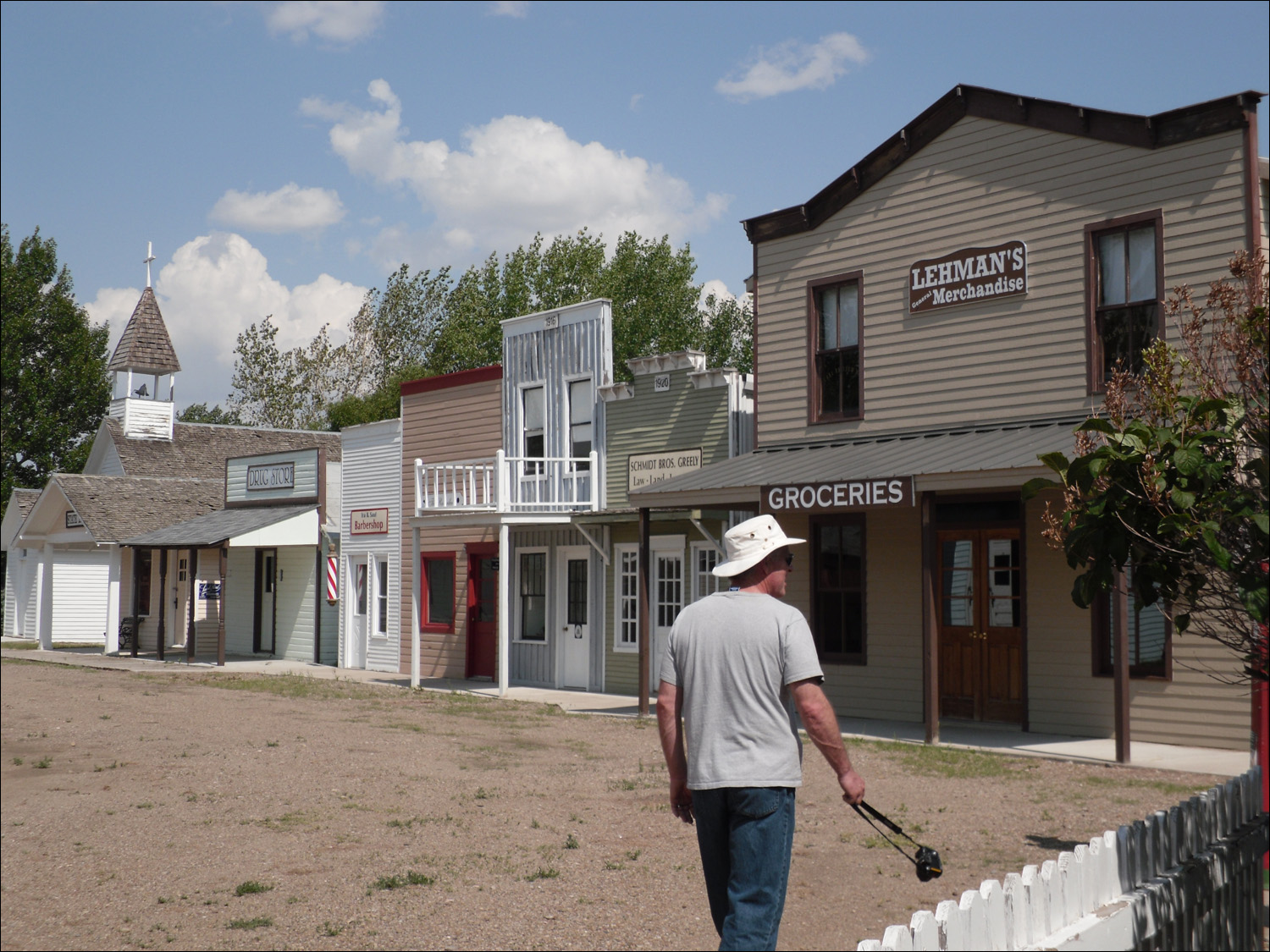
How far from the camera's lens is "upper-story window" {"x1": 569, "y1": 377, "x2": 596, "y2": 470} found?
21188 mm

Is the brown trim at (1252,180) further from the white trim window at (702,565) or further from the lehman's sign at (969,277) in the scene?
the white trim window at (702,565)

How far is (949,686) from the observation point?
15.6 meters

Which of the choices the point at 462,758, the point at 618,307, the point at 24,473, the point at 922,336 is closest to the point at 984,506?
the point at 922,336

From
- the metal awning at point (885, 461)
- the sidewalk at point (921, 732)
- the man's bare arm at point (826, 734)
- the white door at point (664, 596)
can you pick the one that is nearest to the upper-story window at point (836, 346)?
the metal awning at point (885, 461)

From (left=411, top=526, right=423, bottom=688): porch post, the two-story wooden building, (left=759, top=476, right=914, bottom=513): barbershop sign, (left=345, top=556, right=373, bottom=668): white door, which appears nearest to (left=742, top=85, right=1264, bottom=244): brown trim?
the two-story wooden building

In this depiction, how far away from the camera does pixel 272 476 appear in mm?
29844

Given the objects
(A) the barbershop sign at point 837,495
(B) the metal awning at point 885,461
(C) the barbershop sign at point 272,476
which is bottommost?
(A) the barbershop sign at point 837,495

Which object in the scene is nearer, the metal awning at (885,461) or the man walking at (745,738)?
the man walking at (745,738)

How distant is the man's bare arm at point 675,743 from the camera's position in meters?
4.70

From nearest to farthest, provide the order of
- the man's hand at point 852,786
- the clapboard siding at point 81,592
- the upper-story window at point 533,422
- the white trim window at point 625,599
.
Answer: the man's hand at point 852,786 → the white trim window at point 625,599 → the upper-story window at point 533,422 → the clapboard siding at point 81,592

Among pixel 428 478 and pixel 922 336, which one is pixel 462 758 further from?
pixel 428 478

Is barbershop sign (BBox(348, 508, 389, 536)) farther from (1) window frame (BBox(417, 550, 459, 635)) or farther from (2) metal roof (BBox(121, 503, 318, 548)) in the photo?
(2) metal roof (BBox(121, 503, 318, 548))

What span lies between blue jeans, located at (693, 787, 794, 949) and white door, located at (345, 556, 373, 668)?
22480mm

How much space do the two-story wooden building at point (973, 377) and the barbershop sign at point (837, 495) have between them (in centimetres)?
2
